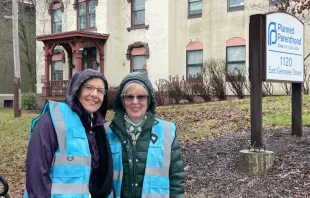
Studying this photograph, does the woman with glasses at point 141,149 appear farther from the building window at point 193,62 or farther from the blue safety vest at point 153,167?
the building window at point 193,62

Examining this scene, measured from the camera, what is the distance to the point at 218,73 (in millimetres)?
17266

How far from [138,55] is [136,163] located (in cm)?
1954

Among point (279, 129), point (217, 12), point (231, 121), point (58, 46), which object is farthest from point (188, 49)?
point (279, 129)

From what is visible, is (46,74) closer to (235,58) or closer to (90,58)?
(90,58)

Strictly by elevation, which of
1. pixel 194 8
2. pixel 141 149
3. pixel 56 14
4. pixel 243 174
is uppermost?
pixel 56 14

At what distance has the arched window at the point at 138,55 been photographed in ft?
71.1

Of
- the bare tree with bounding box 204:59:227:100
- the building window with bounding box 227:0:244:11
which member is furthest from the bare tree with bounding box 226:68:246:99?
the building window with bounding box 227:0:244:11

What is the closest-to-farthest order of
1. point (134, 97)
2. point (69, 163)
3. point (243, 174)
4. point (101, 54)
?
point (69, 163) → point (134, 97) → point (243, 174) → point (101, 54)

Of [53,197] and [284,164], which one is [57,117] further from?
[284,164]

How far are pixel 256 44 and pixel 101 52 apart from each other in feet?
56.0

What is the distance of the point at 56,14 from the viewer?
26.1 meters

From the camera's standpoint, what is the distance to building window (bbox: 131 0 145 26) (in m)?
22.1

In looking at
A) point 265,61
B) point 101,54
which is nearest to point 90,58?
point 101,54

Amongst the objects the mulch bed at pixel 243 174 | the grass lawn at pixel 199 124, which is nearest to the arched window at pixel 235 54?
the grass lawn at pixel 199 124
